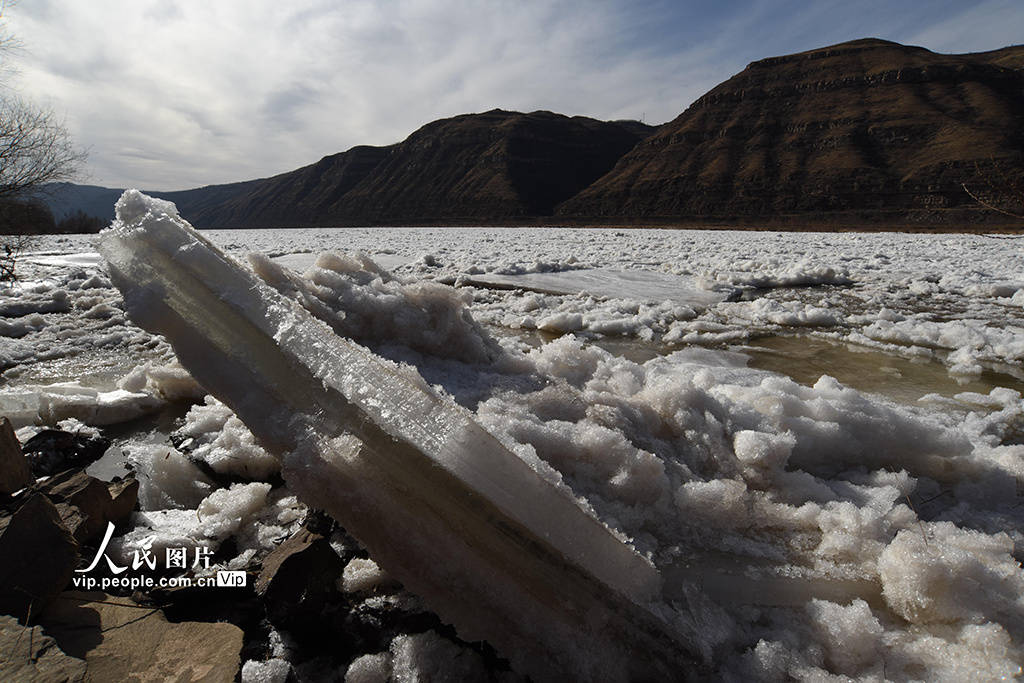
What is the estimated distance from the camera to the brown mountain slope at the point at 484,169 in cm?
6638

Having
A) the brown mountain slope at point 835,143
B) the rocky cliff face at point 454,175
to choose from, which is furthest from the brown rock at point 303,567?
the rocky cliff face at point 454,175

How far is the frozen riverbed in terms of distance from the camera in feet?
4.63

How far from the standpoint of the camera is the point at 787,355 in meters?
4.55

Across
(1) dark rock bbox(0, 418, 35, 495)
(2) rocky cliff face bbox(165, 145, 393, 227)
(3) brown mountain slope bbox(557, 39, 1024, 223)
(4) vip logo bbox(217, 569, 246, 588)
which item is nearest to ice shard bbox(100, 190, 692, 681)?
(4) vip logo bbox(217, 569, 246, 588)

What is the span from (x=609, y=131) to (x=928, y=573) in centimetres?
9612

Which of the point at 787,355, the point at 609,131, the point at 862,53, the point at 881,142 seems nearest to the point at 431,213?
the point at 609,131

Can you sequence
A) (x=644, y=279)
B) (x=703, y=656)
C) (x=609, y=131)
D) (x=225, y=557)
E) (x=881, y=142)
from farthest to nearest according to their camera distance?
(x=609, y=131) → (x=881, y=142) → (x=644, y=279) → (x=225, y=557) → (x=703, y=656)

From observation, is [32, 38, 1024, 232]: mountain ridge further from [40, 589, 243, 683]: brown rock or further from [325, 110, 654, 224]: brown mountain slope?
[40, 589, 243, 683]: brown rock

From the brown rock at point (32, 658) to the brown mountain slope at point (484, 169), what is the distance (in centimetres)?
6104

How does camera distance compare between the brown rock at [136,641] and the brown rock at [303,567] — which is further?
the brown rock at [303,567]

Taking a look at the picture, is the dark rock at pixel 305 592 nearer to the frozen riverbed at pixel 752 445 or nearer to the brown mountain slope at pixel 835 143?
the frozen riverbed at pixel 752 445

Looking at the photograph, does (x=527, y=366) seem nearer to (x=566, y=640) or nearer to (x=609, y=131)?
(x=566, y=640)

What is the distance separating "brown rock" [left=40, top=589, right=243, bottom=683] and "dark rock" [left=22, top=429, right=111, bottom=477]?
1.14 meters

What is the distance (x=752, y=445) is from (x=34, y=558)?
255 centimetres
